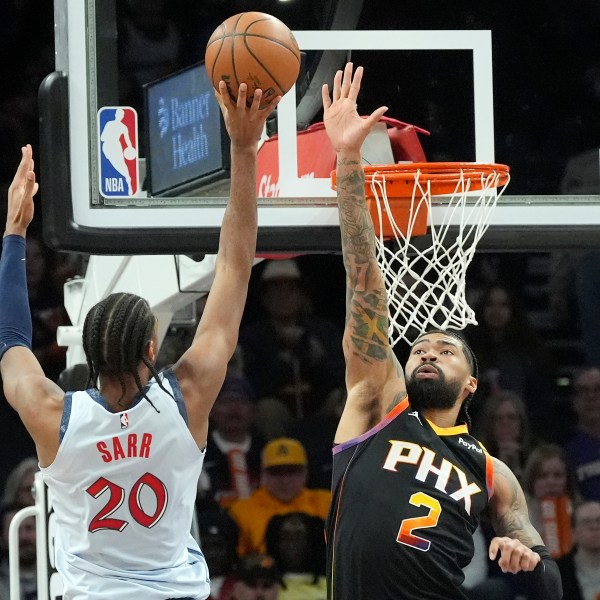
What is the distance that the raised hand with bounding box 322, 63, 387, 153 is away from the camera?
12.3 feet

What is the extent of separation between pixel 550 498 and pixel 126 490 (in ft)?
17.3

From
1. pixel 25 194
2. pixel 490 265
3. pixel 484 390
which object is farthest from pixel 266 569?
pixel 25 194

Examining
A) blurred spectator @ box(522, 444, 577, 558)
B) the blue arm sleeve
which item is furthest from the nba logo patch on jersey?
blurred spectator @ box(522, 444, 577, 558)

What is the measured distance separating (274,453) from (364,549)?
11.8 feet

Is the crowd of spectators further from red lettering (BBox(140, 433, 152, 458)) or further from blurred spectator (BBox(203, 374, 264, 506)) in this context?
red lettering (BBox(140, 433, 152, 458))

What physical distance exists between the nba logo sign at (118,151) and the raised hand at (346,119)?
69cm

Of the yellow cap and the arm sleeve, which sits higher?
the yellow cap

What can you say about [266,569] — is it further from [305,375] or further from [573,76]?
[573,76]

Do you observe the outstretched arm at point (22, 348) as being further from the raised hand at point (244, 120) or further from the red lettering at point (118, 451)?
the raised hand at point (244, 120)

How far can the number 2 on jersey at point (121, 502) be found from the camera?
7.78 ft

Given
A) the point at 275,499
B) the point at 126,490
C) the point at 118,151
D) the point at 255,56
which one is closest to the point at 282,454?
the point at 275,499

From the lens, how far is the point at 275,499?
704 centimetres

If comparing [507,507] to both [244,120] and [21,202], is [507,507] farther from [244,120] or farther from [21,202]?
[21,202]

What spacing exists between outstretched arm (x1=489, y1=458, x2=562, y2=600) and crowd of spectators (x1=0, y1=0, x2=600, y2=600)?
307 cm
